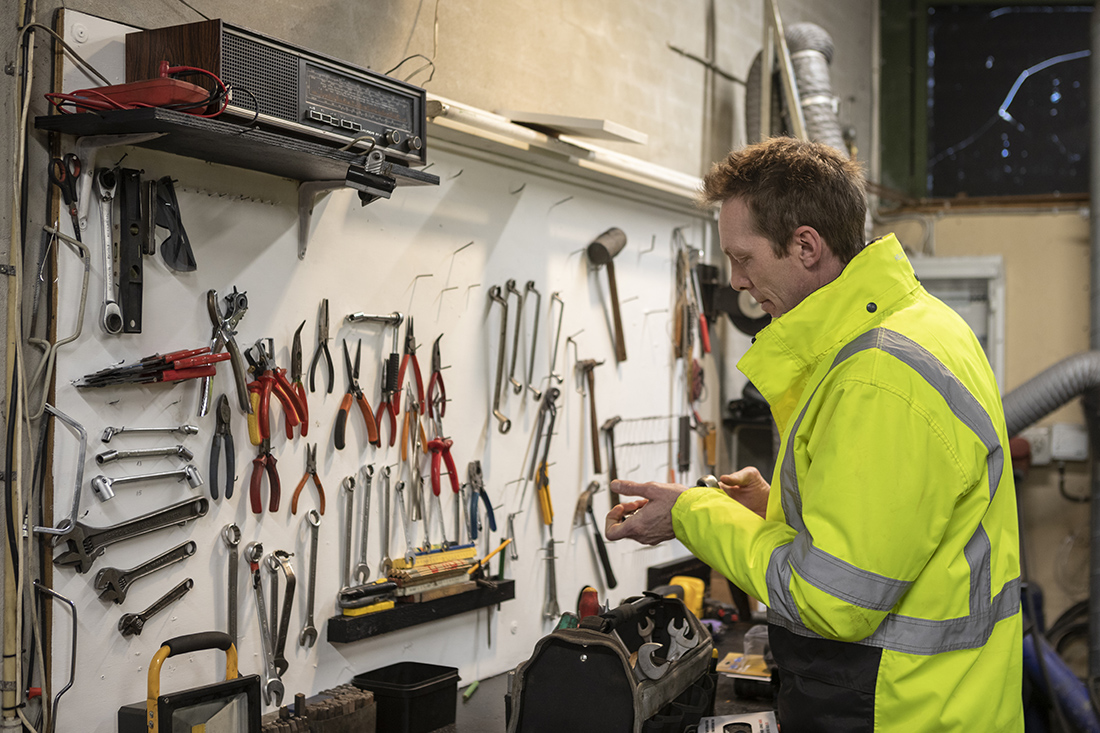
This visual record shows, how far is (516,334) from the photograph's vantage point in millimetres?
3006

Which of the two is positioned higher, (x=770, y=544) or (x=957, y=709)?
(x=770, y=544)

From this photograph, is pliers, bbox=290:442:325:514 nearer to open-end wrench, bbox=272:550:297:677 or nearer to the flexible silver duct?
open-end wrench, bbox=272:550:297:677

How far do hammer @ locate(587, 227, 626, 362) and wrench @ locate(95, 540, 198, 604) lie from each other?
1.77 m

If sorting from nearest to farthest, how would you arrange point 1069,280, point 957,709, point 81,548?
point 957,709 → point 81,548 → point 1069,280

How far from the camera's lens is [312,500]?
2.40 meters

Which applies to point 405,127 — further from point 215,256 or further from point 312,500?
point 312,500

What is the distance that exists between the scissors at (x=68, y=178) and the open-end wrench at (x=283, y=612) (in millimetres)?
868

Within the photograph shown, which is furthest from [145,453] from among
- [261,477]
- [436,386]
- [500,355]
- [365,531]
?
[500,355]

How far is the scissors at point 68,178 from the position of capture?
6.10ft

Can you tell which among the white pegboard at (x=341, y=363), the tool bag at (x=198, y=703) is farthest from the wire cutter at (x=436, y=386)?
the tool bag at (x=198, y=703)

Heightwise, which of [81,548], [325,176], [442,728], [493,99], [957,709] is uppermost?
[493,99]

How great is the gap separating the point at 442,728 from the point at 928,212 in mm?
4277

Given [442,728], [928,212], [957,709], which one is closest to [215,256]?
[442,728]

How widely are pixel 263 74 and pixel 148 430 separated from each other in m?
0.77
